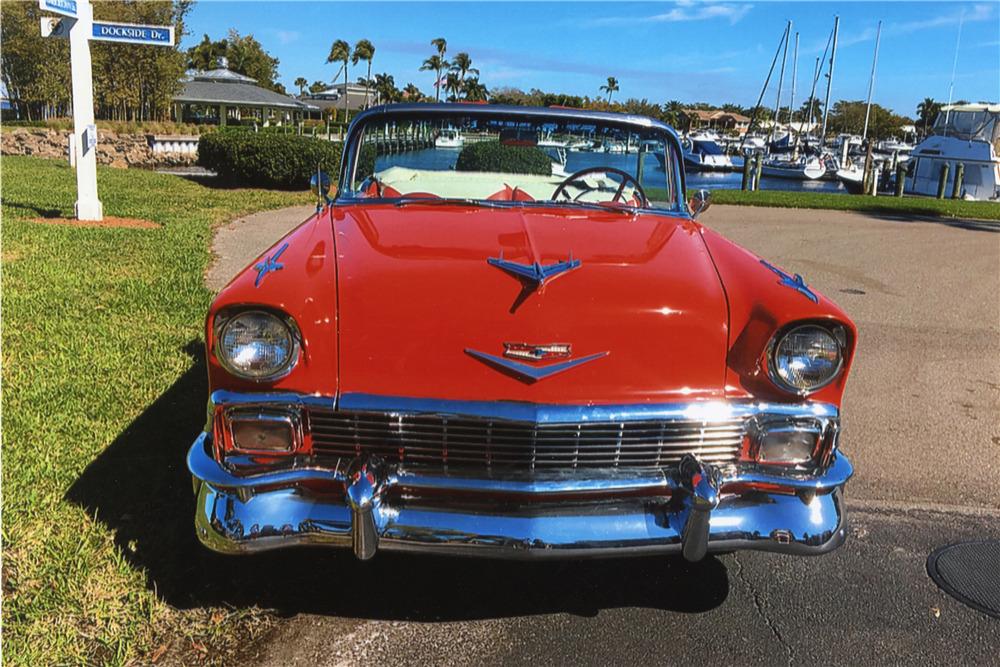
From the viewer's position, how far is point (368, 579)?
289cm

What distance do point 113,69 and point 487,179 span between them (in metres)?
39.0

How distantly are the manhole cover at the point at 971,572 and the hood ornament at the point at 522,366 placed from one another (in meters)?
1.79

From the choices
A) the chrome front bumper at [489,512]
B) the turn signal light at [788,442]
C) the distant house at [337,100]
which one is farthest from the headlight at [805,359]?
the distant house at [337,100]

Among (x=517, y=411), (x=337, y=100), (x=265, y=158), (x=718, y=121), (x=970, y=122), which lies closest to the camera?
(x=517, y=411)

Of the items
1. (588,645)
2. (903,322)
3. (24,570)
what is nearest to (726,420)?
(588,645)

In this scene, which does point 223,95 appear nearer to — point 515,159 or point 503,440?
point 515,159

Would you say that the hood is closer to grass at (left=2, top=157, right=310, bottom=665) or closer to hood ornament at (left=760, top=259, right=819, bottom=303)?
hood ornament at (left=760, top=259, right=819, bottom=303)

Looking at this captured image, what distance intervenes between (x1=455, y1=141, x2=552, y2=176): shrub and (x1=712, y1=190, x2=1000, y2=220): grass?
13092mm

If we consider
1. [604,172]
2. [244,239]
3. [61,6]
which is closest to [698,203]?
[604,172]

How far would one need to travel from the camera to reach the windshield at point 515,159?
378 centimetres

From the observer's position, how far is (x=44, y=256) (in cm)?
730

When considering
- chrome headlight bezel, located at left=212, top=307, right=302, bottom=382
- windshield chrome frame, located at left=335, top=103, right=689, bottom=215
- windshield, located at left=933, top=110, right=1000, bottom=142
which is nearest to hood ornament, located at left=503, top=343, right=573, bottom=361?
chrome headlight bezel, located at left=212, top=307, right=302, bottom=382

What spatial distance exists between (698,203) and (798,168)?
32.3 metres

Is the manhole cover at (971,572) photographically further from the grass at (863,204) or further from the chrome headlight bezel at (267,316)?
the grass at (863,204)
